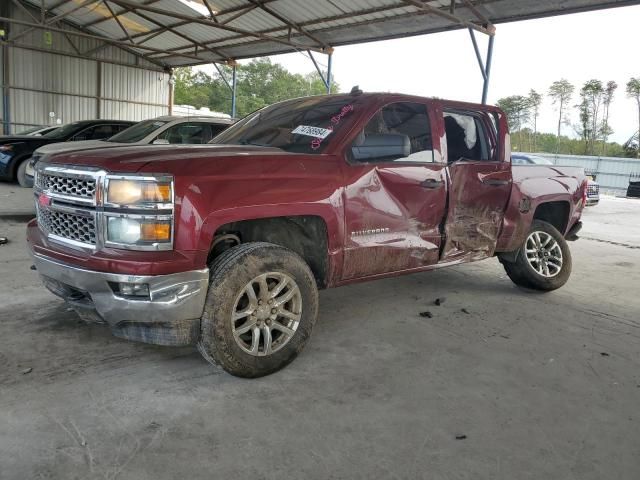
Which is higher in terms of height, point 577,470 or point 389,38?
point 389,38

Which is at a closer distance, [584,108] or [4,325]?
[4,325]

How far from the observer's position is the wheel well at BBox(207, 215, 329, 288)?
3.36 meters

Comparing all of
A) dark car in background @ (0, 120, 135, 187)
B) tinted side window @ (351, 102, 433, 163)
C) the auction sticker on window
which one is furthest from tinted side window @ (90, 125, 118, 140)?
tinted side window @ (351, 102, 433, 163)

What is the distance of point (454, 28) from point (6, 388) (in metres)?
12.4

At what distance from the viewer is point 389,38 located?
1419 cm

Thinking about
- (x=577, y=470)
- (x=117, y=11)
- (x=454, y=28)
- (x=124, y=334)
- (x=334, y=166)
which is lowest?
(x=577, y=470)

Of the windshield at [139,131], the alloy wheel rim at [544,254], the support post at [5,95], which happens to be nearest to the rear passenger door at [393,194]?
the alloy wheel rim at [544,254]

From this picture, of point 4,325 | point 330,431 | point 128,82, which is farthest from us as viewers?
point 128,82

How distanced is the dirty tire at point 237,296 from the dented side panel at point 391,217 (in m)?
0.47

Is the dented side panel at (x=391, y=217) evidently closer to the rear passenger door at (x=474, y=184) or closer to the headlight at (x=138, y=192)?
the rear passenger door at (x=474, y=184)

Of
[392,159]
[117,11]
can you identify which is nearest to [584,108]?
[117,11]

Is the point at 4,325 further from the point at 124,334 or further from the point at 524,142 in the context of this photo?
the point at 524,142

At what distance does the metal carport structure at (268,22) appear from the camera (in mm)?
11539

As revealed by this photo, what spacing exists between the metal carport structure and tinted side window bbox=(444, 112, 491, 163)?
6.97 m
